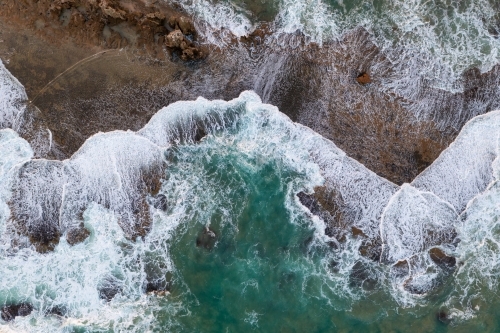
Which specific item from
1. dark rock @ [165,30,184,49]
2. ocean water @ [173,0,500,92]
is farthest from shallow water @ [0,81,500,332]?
ocean water @ [173,0,500,92]

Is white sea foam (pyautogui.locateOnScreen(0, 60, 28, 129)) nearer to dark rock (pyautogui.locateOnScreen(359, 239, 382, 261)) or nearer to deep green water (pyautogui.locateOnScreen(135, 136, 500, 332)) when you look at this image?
deep green water (pyautogui.locateOnScreen(135, 136, 500, 332))

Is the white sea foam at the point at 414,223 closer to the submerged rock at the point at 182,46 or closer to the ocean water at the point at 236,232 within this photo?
the ocean water at the point at 236,232

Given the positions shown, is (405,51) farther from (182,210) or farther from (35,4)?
(35,4)

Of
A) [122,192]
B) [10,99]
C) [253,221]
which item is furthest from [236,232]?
[10,99]

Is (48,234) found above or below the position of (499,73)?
below

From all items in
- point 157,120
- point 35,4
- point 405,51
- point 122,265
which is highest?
point 405,51

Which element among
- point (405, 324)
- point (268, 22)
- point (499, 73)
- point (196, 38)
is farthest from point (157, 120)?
point (499, 73)

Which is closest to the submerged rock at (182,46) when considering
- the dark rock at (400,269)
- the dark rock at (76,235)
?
the dark rock at (76,235)

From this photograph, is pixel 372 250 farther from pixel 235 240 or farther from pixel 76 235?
pixel 76 235
